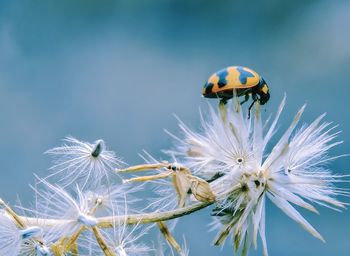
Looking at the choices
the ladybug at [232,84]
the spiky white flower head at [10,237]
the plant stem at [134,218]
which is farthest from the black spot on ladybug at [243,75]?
the spiky white flower head at [10,237]

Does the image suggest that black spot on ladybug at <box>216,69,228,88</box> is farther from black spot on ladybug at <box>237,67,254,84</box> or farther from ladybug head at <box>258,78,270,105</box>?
ladybug head at <box>258,78,270,105</box>

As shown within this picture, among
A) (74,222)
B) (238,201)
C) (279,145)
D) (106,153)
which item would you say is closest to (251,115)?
(279,145)

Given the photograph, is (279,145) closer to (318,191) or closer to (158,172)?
(318,191)

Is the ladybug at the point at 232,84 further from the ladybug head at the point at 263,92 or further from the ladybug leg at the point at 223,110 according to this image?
the ladybug head at the point at 263,92

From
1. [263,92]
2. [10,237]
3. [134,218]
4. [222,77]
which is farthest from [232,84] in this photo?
[10,237]

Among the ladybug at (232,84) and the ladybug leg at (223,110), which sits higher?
the ladybug at (232,84)
